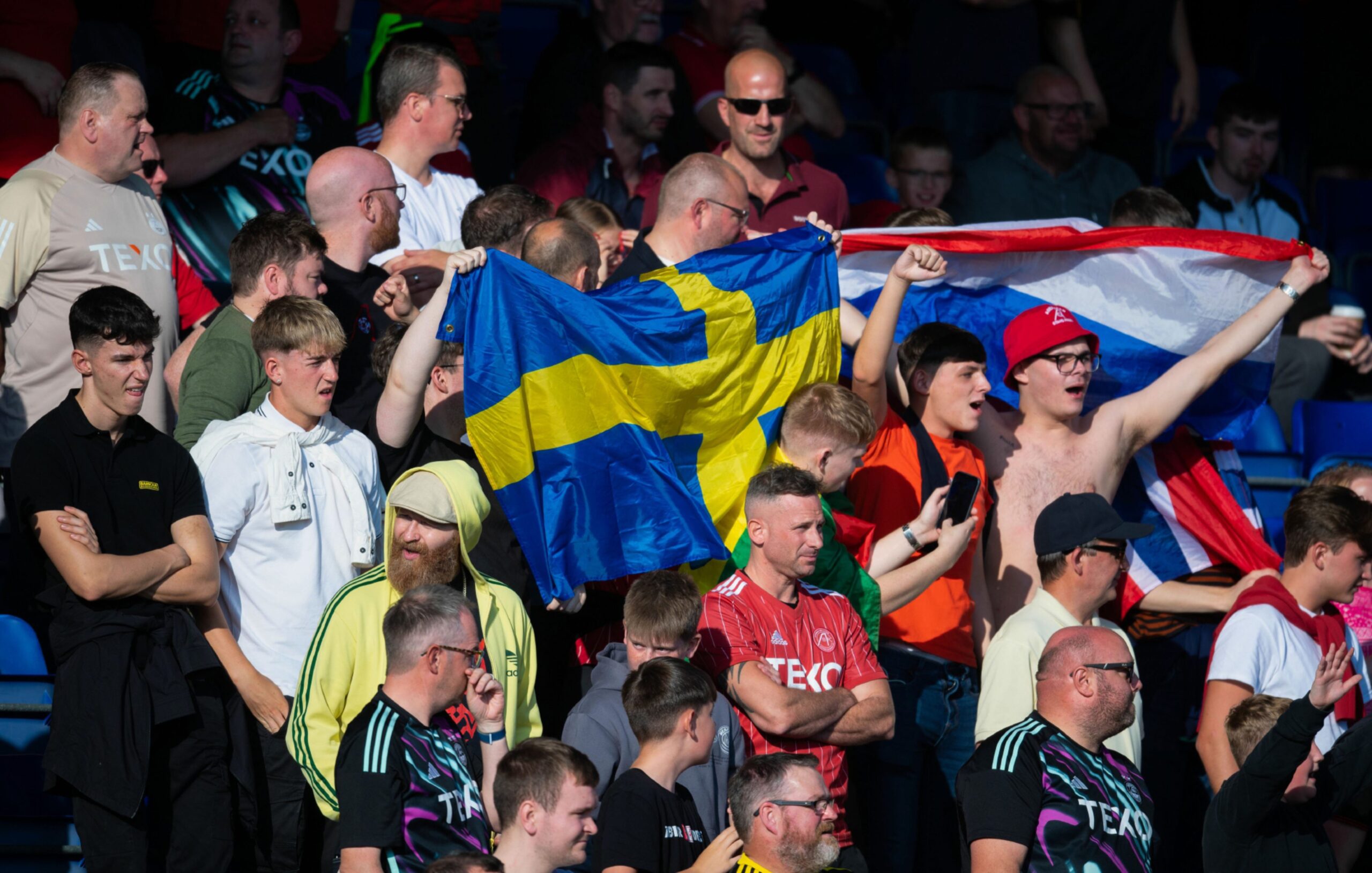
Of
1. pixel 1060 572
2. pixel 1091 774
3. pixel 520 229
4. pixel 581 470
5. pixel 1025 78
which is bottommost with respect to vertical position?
pixel 1091 774

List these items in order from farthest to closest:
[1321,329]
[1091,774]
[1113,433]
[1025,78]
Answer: [1025,78]
[1321,329]
[1113,433]
[1091,774]

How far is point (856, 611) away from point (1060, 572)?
70cm

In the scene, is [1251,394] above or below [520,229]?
below

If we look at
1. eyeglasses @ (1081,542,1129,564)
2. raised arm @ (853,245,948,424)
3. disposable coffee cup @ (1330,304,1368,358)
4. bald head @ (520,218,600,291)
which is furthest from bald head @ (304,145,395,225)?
disposable coffee cup @ (1330,304,1368,358)

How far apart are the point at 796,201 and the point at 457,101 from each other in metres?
1.74

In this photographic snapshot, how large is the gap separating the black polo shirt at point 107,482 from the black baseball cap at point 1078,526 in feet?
9.18

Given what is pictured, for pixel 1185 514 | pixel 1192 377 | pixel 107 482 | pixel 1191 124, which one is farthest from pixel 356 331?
pixel 1191 124

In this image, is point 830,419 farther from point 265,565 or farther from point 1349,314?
point 1349,314

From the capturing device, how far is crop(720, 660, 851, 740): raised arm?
5.26 meters

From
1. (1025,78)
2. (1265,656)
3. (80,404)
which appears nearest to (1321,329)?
(1025,78)

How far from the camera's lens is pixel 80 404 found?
534 cm

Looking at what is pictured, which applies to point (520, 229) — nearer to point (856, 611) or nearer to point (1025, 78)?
point (856, 611)

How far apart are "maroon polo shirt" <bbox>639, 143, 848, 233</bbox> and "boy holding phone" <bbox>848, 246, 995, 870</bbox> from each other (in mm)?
1687

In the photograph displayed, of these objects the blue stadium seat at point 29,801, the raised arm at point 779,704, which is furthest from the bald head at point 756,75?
the blue stadium seat at point 29,801
